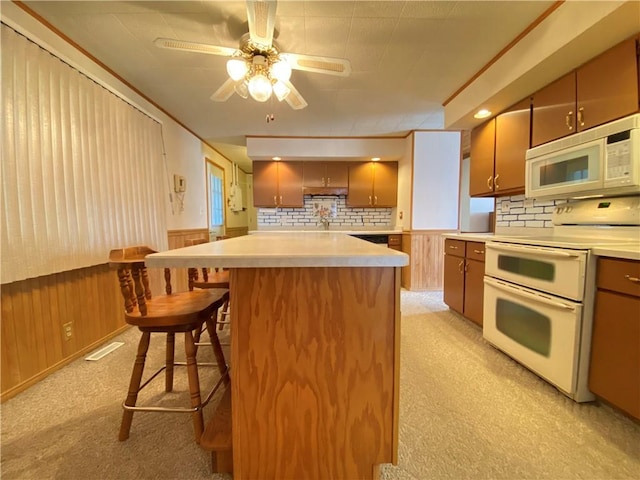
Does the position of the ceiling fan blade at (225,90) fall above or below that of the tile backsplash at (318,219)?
above

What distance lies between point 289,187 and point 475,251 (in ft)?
9.32

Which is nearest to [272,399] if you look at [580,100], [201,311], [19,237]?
[201,311]

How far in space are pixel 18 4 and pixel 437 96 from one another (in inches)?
126

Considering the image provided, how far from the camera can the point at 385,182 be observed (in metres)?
4.35

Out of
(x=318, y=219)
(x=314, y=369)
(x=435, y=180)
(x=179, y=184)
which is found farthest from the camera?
(x=318, y=219)

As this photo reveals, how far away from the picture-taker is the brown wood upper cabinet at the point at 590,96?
1.44m

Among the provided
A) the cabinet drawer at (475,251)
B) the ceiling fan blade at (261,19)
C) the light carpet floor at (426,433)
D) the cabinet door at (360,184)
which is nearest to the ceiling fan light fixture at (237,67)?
the ceiling fan blade at (261,19)

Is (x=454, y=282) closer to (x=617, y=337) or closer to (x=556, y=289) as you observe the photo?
(x=556, y=289)

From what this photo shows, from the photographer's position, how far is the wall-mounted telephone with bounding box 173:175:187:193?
3.28 m

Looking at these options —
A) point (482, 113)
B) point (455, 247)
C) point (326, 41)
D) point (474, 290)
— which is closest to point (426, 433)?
point (474, 290)

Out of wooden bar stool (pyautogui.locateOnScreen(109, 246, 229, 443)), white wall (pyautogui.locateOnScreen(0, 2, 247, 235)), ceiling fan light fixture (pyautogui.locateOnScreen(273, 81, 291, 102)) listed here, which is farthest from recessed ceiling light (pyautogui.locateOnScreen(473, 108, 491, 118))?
white wall (pyautogui.locateOnScreen(0, 2, 247, 235))

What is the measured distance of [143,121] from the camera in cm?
266

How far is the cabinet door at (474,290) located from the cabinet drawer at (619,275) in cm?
97

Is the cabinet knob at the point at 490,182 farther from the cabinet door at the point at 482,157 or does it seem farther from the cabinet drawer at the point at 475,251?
the cabinet drawer at the point at 475,251
